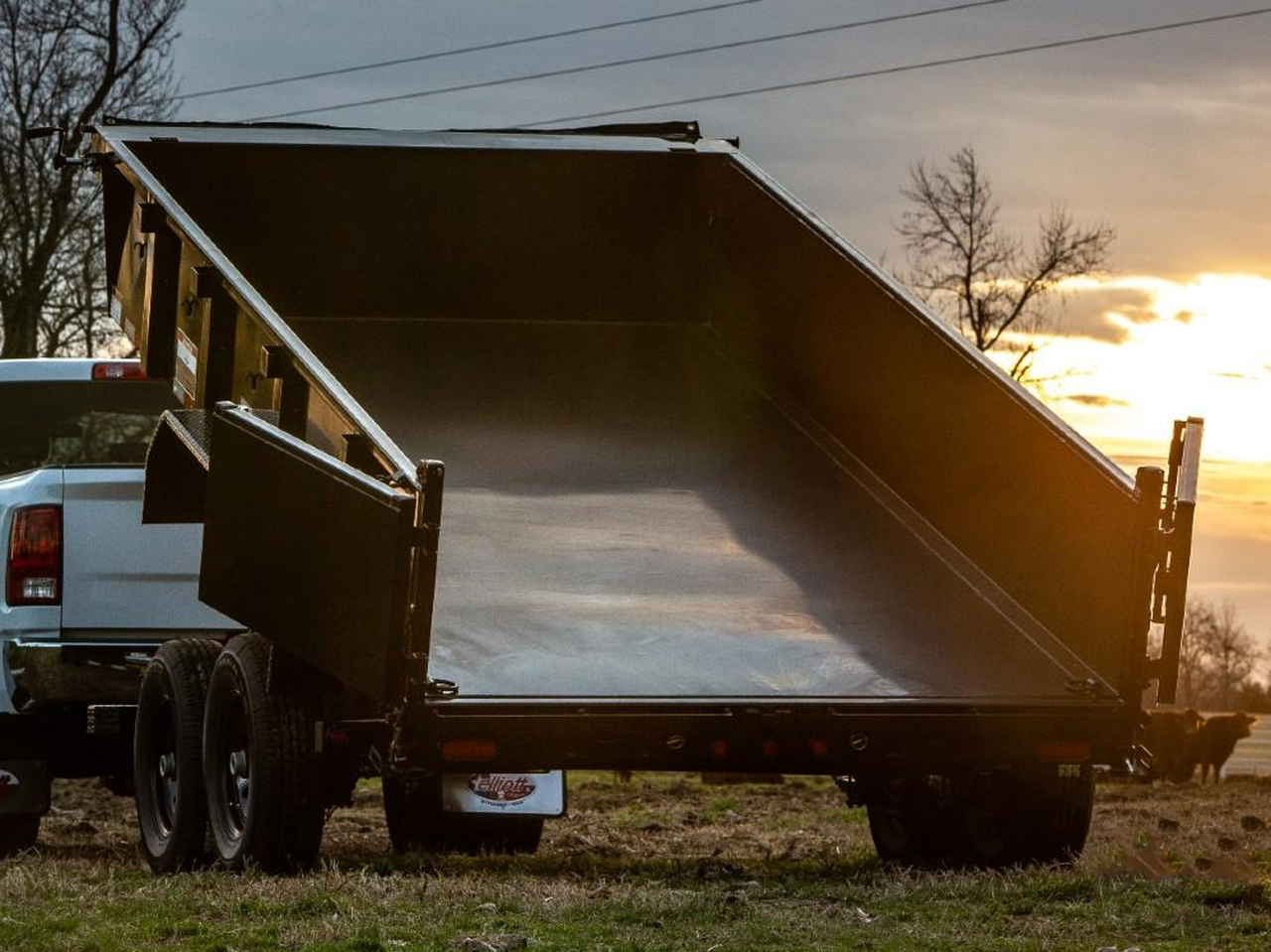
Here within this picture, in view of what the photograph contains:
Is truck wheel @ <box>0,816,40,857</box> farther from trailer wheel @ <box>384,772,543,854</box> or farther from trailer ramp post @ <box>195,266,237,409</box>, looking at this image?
trailer ramp post @ <box>195,266,237,409</box>

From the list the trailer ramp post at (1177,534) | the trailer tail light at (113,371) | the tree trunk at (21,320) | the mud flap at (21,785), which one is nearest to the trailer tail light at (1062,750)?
the trailer ramp post at (1177,534)

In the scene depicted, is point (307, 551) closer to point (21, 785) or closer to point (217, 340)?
point (217, 340)

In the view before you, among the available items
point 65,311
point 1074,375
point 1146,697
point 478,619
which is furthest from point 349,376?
point 1074,375

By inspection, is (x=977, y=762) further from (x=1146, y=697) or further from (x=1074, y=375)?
(x=1074, y=375)

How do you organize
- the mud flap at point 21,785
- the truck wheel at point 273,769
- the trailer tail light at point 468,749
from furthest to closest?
1. the mud flap at point 21,785
2. the truck wheel at point 273,769
3. the trailer tail light at point 468,749

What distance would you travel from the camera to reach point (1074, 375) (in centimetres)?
3691

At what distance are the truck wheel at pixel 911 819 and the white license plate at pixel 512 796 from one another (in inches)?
52.9

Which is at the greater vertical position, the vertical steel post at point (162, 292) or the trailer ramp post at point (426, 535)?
the vertical steel post at point (162, 292)

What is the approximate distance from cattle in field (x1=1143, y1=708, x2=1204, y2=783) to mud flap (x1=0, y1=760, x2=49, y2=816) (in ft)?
63.0

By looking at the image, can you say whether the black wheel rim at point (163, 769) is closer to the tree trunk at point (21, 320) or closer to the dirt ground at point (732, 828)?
the dirt ground at point (732, 828)

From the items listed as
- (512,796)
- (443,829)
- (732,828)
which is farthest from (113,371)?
(732,828)

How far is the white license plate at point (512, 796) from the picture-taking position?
9297 millimetres

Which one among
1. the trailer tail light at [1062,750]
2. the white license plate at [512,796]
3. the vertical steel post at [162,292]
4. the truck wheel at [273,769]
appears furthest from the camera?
the white license plate at [512,796]

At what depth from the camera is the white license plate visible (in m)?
9.30
